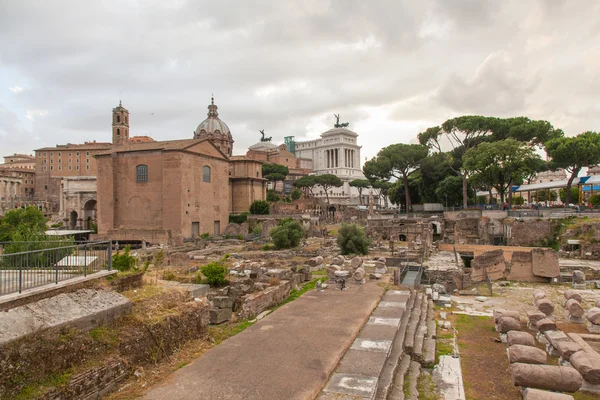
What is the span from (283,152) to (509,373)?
75680 mm

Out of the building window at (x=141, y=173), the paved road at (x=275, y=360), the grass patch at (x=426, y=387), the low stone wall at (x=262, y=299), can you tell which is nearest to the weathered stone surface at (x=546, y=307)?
the paved road at (x=275, y=360)

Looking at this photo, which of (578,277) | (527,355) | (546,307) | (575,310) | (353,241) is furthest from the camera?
(353,241)

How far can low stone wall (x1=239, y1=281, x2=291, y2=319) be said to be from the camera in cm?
896

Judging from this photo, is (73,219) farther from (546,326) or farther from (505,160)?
(546,326)

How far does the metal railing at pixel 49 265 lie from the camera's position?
206 inches

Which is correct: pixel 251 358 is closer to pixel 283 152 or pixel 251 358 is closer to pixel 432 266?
pixel 432 266

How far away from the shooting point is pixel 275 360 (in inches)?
241

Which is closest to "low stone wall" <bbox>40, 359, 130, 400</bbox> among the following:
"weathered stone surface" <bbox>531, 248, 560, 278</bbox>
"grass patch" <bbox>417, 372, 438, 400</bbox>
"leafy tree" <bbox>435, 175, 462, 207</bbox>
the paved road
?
the paved road

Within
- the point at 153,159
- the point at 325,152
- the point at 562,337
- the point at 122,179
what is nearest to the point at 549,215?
the point at 562,337

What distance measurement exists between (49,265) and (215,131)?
50.5 metres

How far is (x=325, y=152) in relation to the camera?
302ft

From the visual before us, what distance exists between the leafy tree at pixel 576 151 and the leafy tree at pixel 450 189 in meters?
9.60

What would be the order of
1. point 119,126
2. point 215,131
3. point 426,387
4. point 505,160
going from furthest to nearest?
1. point 215,131
2. point 119,126
3. point 505,160
4. point 426,387

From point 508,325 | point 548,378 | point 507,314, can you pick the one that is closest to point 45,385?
point 548,378
